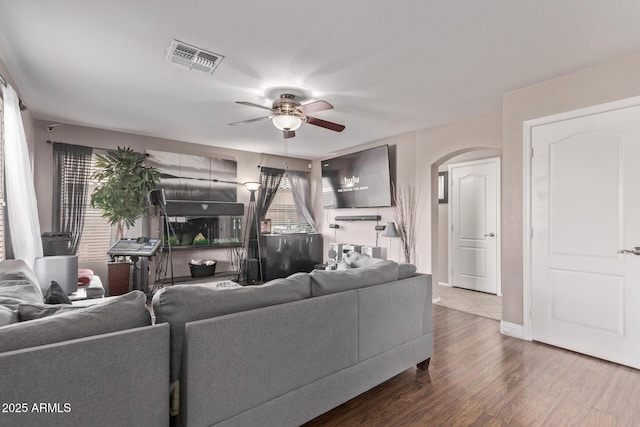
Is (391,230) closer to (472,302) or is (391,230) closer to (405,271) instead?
(472,302)

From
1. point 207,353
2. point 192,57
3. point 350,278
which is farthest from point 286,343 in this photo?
point 192,57

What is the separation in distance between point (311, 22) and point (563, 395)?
315 cm

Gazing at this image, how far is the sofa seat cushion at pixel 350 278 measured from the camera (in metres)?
1.95

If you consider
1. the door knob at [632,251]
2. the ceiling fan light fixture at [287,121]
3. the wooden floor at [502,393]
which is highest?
the ceiling fan light fixture at [287,121]

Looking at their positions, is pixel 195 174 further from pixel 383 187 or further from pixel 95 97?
pixel 383 187

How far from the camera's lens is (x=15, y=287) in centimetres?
176

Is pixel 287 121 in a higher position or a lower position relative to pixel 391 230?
higher

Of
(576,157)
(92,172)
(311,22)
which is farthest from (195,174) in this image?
(576,157)

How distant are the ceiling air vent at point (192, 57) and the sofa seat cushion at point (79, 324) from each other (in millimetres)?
1965

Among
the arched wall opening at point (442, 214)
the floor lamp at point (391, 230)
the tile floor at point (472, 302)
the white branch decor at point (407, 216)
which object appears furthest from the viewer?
the floor lamp at point (391, 230)

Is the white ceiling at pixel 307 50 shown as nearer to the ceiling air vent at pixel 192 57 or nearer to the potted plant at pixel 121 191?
the ceiling air vent at pixel 192 57

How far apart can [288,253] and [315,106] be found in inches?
142

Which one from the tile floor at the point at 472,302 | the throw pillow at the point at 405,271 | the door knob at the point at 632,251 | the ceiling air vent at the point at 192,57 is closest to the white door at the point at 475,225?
the tile floor at the point at 472,302

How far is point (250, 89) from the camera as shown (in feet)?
10.4
